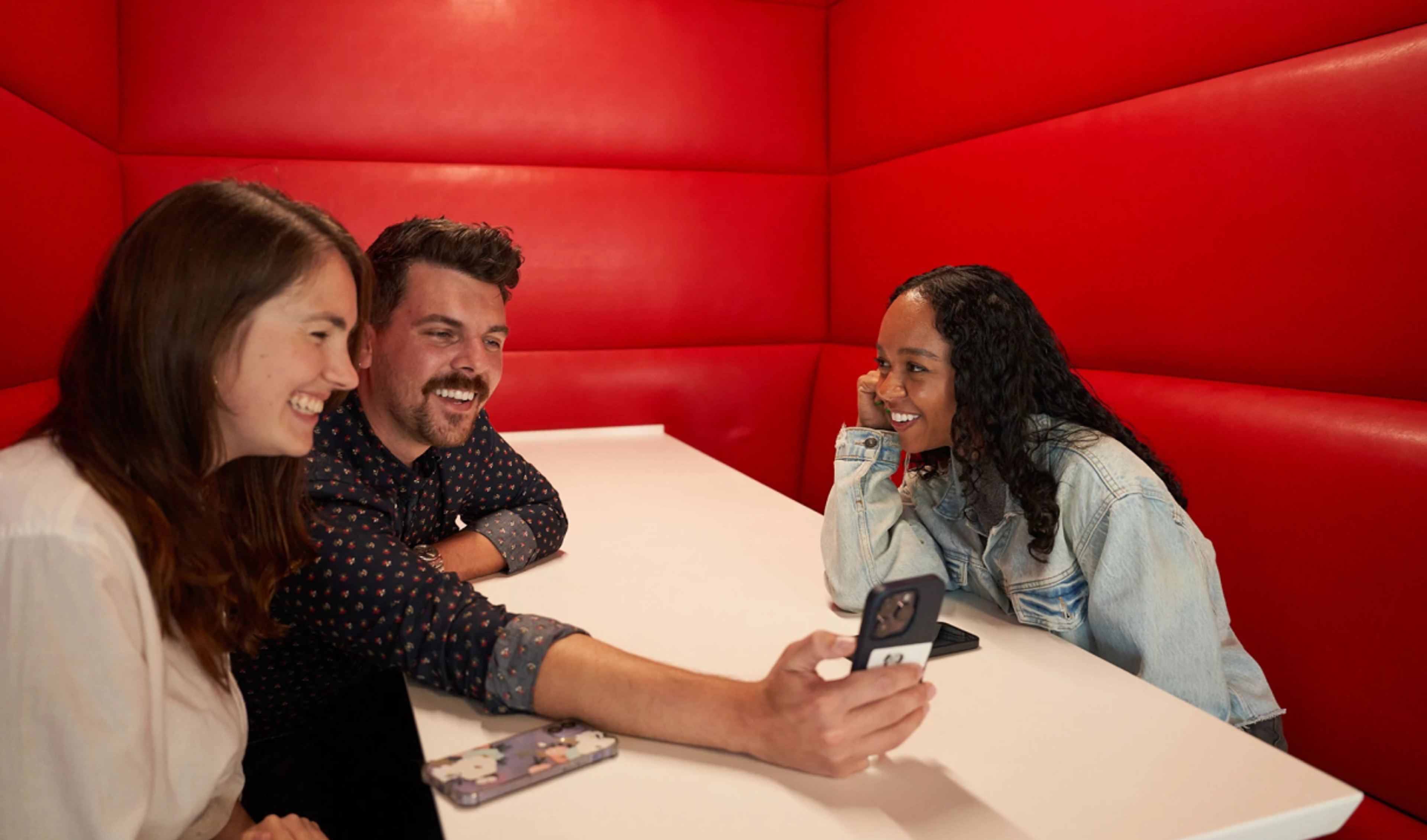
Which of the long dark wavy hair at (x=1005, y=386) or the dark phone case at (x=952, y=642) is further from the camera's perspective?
the long dark wavy hair at (x=1005, y=386)

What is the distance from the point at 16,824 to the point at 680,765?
0.51m

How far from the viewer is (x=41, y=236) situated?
5.73 feet

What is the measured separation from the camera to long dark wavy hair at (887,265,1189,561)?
1.31 meters

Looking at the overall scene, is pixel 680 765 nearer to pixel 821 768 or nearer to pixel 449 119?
pixel 821 768

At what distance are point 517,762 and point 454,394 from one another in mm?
674

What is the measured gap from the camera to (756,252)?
9.78 ft

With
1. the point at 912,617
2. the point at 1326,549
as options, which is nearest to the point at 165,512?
the point at 912,617

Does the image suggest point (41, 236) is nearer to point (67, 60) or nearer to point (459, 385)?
point (67, 60)

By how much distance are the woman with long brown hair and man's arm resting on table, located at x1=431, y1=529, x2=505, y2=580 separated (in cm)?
36

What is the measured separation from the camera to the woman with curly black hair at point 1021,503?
116 centimetres

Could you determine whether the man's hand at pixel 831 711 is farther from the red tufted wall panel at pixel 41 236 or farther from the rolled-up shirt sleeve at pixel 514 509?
the red tufted wall panel at pixel 41 236

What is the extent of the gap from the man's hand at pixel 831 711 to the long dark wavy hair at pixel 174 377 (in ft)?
1.66

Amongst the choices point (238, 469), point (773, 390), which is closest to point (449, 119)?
point (773, 390)

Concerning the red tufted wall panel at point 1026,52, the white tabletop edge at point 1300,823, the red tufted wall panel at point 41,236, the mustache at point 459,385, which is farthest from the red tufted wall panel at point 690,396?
the white tabletop edge at point 1300,823
